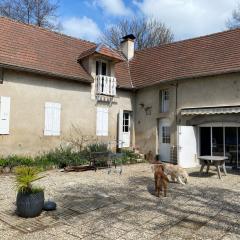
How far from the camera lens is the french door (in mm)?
16188

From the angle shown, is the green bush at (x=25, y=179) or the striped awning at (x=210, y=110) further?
the striped awning at (x=210, y=110)

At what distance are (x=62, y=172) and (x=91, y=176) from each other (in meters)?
1.74

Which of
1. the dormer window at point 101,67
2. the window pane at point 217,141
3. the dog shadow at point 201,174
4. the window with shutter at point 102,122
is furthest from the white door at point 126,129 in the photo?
the dog shadow at point 201,174

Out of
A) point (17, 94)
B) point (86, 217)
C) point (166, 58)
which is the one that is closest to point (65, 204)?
point (86, 217)

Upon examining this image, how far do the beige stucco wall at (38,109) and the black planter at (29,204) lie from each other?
26.3 ft

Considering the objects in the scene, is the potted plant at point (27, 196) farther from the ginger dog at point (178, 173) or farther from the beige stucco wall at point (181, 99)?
the beige stucco wall at point (181, 99)

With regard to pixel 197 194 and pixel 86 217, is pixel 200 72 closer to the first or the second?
pixel 197 194

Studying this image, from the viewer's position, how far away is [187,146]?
17.0 metres

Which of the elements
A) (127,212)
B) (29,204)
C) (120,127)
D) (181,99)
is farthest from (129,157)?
(29,204)

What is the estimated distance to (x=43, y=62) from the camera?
16719 millimetres

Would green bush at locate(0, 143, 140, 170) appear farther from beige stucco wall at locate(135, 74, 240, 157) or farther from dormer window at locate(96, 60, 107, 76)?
dormer window at locate(96, 60, 107, 76)

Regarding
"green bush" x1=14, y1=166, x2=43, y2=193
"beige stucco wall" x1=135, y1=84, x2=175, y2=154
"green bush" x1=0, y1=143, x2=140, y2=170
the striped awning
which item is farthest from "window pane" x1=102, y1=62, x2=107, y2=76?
"green bush" x1=14, y1=166, x2=43, y2=193

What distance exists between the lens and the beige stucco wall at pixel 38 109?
15.2 metres

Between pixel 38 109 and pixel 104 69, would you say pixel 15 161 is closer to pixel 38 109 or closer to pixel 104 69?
pixel 38 109
